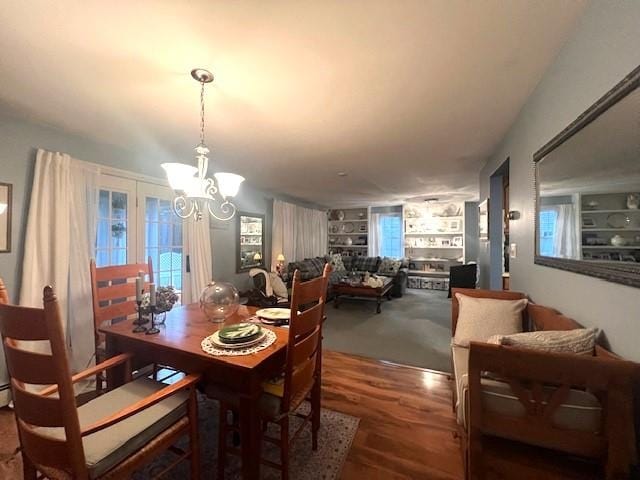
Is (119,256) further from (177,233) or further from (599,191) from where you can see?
(599,191)

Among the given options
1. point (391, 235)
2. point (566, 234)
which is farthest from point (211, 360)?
point (391, 235)

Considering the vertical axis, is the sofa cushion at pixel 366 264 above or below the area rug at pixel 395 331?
above

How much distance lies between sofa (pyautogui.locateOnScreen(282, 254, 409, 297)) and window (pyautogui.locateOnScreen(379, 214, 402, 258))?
0.87 metres

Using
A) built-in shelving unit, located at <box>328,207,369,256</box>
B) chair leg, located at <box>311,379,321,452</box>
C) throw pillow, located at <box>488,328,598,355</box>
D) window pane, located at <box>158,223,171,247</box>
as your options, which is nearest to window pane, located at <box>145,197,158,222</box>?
window pane, located at <box>158,223,171,247</box>

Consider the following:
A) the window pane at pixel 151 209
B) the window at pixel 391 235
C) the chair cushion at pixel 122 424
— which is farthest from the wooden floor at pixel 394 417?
the window at pixel 391 235

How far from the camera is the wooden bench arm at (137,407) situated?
0.93m

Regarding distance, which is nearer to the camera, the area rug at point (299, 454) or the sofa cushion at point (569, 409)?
the sofa cushion at point (569, 409)

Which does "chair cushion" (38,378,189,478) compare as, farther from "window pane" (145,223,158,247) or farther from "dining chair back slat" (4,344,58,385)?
"window pane" (145,223,158,247)

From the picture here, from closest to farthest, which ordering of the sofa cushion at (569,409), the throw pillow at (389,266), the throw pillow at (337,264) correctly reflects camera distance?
the sofa cushion at (569,409)
the throw pillow at (389,266)
the throw pillow at (337,264)

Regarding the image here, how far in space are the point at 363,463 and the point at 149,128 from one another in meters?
3.14

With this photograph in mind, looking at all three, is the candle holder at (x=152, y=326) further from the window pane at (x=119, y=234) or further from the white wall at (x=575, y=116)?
the white wall at (x=575, y=116)

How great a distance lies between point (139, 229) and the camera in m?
2.97

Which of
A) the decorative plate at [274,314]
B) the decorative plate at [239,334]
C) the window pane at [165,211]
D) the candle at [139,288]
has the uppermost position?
the window pane at [165,211]

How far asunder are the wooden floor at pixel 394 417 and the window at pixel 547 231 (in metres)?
1.36
